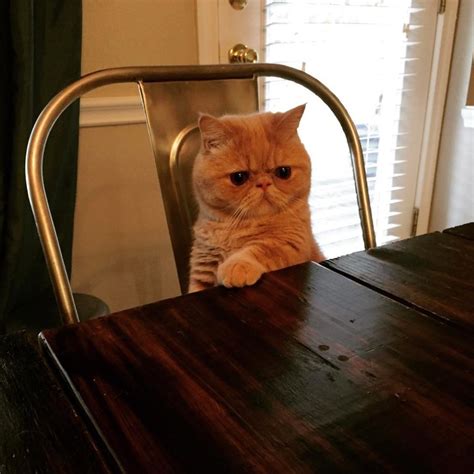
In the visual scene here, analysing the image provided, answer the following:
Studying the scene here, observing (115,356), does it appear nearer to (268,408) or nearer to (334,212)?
(268,408)

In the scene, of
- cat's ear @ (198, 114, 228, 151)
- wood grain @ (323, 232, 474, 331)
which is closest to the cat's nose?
cat's ear @ (198, 114, 228, 151)

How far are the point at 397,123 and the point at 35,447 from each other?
1.94m

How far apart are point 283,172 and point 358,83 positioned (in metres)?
1.06

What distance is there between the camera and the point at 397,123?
199 centimetres

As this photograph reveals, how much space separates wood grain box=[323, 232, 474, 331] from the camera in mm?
611

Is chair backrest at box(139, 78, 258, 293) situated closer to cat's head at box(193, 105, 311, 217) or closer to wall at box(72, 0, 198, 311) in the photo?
cat's head at box(193, 105, 311, 217)

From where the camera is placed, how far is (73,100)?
2.71ft

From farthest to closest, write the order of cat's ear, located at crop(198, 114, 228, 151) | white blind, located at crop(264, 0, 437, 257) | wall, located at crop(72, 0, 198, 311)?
white blind, located at crop(264, 0, 437, 257) < wall, located at crop(72, 0, 198, 311) < cat's ear, located at crop(198, 114, 228, 151)

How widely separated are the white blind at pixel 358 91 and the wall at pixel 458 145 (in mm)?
110

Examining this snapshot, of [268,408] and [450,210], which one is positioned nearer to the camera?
[268,408]

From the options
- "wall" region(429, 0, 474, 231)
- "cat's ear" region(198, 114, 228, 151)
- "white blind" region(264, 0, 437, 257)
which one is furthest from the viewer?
"wall" region(429, 0, 474, 231)

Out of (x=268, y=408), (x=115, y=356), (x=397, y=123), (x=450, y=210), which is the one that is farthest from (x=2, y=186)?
(x=450, y=210)

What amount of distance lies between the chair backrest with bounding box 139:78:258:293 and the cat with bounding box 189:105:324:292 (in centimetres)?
7

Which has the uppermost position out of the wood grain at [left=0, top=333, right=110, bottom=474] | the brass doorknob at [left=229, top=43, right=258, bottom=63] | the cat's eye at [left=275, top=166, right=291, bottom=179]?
the brass doorknob at [left=229, top=43, right=258, bottom=63]
